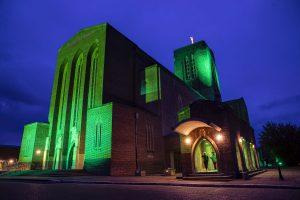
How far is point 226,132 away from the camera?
45.6 ft

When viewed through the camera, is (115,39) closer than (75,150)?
No

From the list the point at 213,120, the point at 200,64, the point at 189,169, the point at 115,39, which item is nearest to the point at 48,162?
the point at 115,39

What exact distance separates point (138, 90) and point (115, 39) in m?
7.49

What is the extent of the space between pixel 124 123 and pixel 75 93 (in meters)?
11.0

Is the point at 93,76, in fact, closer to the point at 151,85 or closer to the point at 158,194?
the point at 151,85

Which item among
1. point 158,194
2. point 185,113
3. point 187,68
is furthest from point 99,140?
point 187,68

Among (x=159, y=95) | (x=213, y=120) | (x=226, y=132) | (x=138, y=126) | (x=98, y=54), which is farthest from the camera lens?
(x=159, y=95)

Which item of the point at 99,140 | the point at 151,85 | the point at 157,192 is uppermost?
the point at 151,85

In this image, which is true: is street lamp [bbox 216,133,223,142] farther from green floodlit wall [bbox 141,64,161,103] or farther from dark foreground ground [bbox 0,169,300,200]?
green floodlit wall [bbox 141,64,161,103]

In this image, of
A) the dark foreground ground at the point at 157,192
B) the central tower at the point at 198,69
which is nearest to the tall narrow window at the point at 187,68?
the central tower at the point at 198,69

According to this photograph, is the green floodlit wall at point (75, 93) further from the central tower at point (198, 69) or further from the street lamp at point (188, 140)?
the central tower at point (198, 69)

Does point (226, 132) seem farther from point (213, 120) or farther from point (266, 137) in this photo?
point (266, 137)

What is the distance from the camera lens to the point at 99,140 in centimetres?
2100

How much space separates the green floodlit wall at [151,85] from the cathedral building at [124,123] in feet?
0.44
